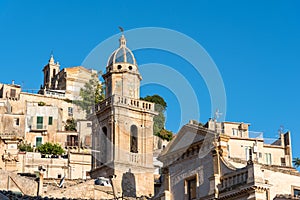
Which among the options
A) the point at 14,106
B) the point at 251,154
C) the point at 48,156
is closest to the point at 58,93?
the point at 14,106

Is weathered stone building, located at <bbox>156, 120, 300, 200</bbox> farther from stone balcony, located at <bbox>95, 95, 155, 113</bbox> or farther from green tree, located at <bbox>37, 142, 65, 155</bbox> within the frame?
green tree, located at <bbox>37, 142, 65, 155</bbox>

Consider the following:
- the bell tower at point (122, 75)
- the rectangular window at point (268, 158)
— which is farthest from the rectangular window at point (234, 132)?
the bell tower at point (122, 75)

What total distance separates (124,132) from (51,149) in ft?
88.3

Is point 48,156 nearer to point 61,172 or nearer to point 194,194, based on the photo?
point 61,172

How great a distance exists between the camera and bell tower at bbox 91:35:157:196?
54.3 m

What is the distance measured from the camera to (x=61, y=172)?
236 feet

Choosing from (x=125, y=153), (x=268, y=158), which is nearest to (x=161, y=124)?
(x=268, y=158)

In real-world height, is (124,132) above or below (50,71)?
below

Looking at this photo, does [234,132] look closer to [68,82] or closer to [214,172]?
[214,172]

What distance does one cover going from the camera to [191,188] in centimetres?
3859

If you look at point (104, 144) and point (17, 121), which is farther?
point (17, 121)

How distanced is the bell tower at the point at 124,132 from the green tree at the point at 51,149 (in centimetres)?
2238

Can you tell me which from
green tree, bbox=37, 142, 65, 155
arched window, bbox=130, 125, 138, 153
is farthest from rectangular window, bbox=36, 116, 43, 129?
arched window, bbox=130, 125, 138, 153

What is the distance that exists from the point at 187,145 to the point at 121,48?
21.7 m
